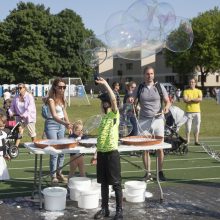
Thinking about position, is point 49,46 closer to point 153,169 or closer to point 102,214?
point 153,169

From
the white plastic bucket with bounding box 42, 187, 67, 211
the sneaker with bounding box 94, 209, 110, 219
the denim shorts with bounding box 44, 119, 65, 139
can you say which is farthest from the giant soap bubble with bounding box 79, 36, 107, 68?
the sneaker with bounding box 94, 209, 110, 219

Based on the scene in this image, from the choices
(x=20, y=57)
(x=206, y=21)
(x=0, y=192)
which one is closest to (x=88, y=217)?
(x=0, y=192)

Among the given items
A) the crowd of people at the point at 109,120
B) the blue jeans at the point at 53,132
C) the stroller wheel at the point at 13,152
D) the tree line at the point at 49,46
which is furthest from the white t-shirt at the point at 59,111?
the tree line at the point at 49,46

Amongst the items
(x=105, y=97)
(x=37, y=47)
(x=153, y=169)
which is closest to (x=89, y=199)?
(x=105, y=97)

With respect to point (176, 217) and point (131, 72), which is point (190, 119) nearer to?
point (176, 217)

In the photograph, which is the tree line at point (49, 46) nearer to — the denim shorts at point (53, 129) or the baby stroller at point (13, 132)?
the baby stroller at point (13, 132)

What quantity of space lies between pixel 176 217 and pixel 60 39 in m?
59.5

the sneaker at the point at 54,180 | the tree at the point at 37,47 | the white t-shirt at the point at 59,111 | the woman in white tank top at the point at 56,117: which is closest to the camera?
the woman in white tank top at the point at 56,117

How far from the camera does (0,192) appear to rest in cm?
739

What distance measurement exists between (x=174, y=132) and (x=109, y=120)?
19.9 ft

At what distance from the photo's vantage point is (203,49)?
65125 mm

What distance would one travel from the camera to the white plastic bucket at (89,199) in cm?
628

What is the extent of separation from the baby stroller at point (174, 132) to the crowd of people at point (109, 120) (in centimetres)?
61

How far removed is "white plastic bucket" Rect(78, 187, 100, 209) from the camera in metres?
6.28
